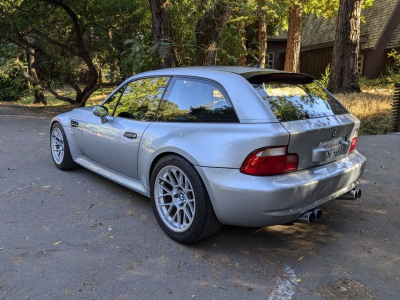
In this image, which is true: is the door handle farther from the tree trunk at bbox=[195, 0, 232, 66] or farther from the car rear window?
the tree trunk at bbox=[195, 0, 232, 66]

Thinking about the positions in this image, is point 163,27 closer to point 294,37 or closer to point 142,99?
point 142,99

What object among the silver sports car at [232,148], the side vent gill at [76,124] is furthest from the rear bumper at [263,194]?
the side vent gill at [76,124]

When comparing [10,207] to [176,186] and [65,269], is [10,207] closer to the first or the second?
→ [65,269]

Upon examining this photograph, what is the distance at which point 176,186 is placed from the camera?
332 centimetres

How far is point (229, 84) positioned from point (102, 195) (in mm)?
2334

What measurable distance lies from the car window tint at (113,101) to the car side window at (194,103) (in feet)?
3.11

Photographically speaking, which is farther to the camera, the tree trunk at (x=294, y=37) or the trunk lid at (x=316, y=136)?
the tree trunk at (x=294, y=37)

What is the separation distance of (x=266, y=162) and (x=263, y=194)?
0.26 m

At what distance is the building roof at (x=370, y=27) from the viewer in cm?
2189

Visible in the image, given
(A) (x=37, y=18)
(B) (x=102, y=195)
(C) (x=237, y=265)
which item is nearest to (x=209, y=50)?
(B) (x=102, y=195)

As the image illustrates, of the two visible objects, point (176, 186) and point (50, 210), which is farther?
point (50, 210)

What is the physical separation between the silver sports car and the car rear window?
1 cm

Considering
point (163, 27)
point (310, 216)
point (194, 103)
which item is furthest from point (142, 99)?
point (163, 27)

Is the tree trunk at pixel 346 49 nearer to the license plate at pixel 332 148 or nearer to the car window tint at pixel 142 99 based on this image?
the license plate at pixel 332 148
